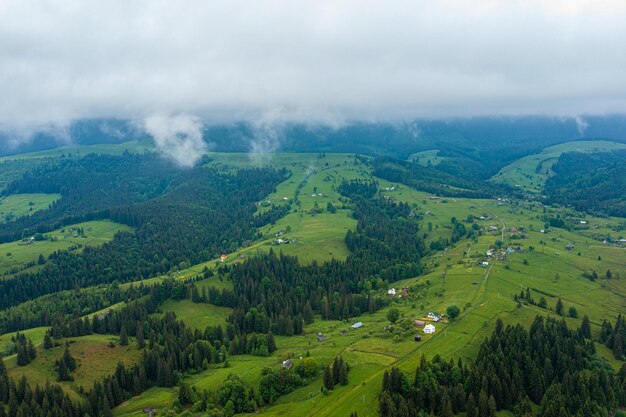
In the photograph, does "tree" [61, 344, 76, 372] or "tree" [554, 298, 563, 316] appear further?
"tree" [554, 298, 563, 316]

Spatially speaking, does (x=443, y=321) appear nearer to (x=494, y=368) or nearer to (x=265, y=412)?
(x=494, y=368)

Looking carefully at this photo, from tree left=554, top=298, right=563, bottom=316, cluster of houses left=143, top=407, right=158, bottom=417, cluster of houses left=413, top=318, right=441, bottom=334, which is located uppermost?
cluster of houses left=413, top=318, right=441, bottom=334

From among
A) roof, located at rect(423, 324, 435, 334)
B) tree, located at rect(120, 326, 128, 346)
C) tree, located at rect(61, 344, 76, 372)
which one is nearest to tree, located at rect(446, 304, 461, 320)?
roof, located at rect(423, 324, 435, 334)

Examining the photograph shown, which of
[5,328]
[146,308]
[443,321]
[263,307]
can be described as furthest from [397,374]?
[5,328]

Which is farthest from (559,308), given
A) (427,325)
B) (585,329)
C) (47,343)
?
(47,343)

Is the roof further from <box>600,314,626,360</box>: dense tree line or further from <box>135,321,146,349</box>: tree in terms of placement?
<box>135,321,146,349</box>: tree

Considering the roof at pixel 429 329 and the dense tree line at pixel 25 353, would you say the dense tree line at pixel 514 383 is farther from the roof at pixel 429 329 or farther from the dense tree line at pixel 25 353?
the dense tree line at pixel 25 353

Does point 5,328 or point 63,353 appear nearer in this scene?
point 63,353
